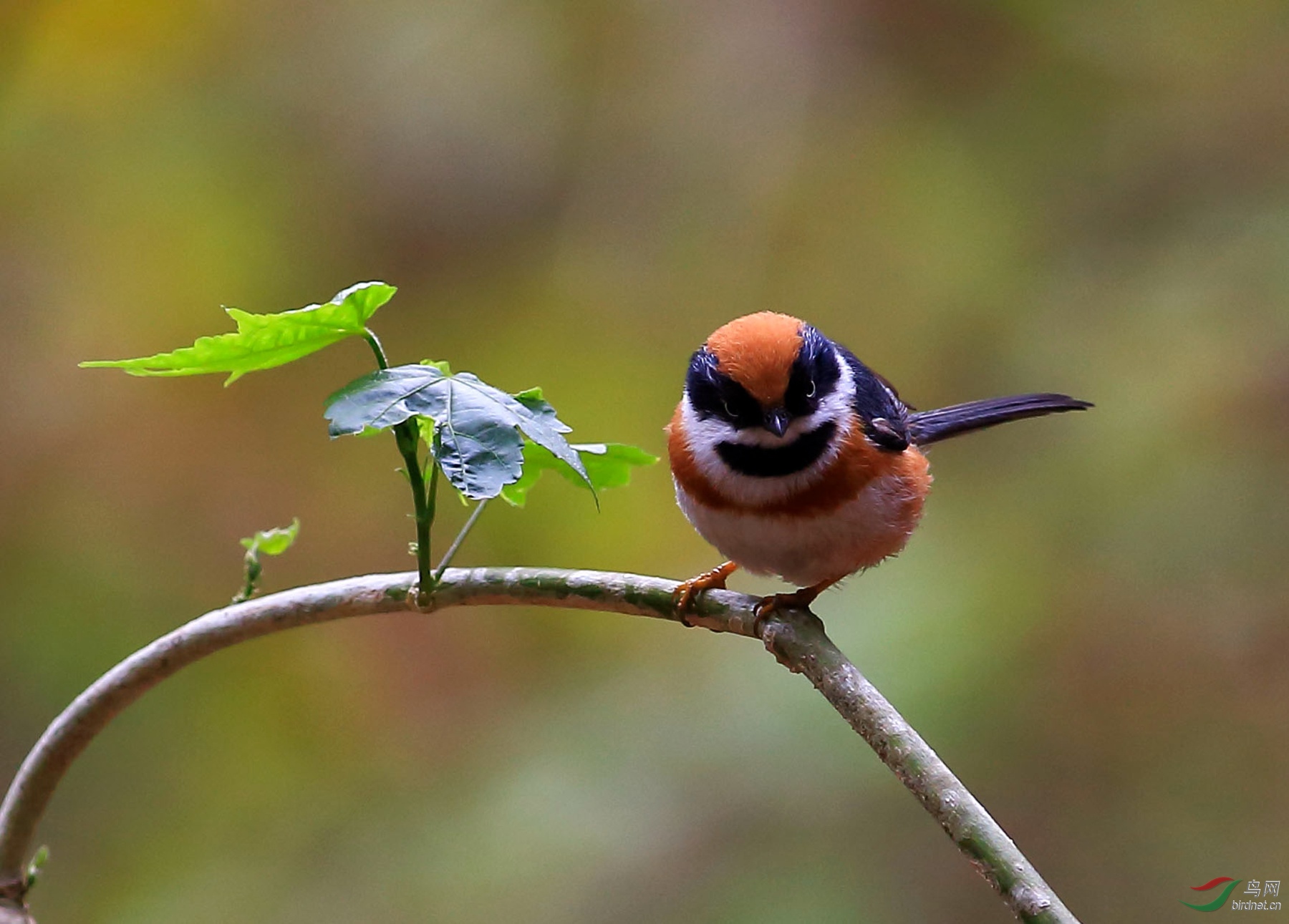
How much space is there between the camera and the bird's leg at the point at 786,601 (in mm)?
1467

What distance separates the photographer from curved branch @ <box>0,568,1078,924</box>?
1.25 metres

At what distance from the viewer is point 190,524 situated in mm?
3730

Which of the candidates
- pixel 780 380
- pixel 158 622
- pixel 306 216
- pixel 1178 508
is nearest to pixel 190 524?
pixel 158 622

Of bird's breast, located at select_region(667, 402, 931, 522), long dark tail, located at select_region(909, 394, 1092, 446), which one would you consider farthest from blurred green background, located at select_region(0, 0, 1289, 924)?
bird's breast, located at select_region(667, 402, 931, 522)

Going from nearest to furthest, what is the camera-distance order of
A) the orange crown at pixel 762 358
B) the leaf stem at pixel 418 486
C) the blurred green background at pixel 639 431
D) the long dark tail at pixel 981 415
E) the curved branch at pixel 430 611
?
the curved branch at pixel 430 611 → the leaf stem at pixel 418 486 → the orange crown at pixel 762 358 → the long dark tail at pixel 981 415 → the blurred green background at pixel 639 431

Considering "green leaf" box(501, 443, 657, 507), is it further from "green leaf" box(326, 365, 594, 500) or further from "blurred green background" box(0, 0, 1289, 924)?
"blurred green background" box(0, 0, 1289, 924)

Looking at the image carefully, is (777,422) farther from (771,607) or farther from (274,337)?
(274,337)

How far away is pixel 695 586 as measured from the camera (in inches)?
77.8

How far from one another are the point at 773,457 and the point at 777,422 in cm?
9

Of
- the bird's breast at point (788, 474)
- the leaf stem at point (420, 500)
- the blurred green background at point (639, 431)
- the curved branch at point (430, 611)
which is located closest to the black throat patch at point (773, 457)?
the bird's breast at point (788, 474)

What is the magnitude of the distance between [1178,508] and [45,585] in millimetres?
3363

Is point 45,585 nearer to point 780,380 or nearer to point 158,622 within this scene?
point 158,622

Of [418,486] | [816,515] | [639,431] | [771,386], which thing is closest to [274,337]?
[418,486]

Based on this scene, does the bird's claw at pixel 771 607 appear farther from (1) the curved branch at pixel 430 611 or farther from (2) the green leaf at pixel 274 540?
(2) the green leaf at pixel 274 540
